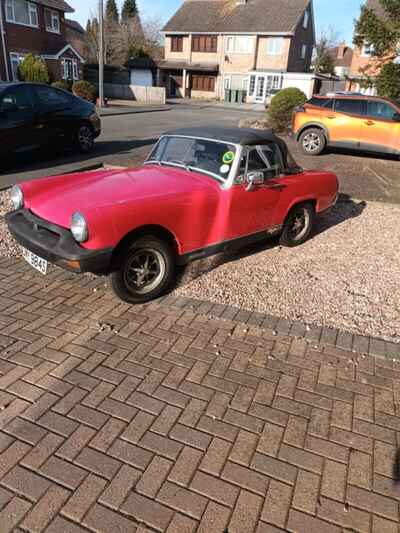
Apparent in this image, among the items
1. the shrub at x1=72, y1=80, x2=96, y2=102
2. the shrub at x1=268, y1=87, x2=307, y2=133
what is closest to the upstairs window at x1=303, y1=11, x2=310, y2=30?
the shrub at x1=72, y1=80, x2=96, y2=102

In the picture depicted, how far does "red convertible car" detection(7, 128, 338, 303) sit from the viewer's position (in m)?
3.59

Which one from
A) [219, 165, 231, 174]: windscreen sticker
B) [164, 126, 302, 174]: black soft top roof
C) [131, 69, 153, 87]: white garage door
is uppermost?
[131, 69, 153, 87]: white garage door

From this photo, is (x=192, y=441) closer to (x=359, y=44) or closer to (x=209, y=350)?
(x=209, y=350)

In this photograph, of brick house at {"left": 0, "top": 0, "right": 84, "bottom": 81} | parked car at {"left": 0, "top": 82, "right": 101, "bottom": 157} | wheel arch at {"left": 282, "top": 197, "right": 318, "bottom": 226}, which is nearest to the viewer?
wheel arch at {"left": 282, "top": 197, "right": 318, "bottom": 226}

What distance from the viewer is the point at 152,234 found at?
392cm

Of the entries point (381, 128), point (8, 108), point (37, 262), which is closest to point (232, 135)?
point (37, 262)

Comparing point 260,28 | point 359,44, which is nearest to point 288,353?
point 359,44

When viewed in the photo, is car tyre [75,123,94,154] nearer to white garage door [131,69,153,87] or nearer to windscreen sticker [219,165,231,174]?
windscreen sticker [219,165,231,174]

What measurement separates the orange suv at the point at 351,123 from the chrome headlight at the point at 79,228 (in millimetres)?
10000

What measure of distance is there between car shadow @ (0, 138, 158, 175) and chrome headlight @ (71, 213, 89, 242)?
6151mm

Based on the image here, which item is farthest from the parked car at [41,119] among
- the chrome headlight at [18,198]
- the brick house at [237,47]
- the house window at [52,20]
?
the brick house at [237,47]

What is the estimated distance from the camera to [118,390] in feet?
9.84

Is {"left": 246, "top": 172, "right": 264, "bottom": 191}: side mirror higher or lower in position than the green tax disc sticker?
lower

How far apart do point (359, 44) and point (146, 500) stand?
17.8 m
